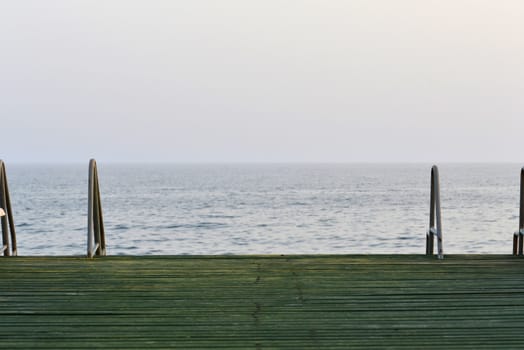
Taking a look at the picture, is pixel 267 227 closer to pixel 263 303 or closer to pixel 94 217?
pixel 94 217

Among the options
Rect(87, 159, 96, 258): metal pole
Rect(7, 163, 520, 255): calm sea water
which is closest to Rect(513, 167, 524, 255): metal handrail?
Rect(87, 159, 96, 258): metal pole

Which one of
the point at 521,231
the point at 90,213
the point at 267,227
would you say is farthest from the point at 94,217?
the point at 267,227

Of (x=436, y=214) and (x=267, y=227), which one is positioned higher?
(x=436, y=214)

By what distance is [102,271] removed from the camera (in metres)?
4.95

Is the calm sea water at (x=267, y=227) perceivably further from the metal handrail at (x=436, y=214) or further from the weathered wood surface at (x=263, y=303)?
the weathered wood surface at (x=263, y=303)

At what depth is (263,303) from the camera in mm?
3924

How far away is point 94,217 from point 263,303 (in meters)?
2.62

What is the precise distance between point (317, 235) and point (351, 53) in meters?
29.0

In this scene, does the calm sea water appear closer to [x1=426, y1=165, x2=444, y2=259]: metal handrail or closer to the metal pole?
[x1=426, y1=165, x2=444, y2=259]: metal handrail

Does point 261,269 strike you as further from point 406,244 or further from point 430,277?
point 406,244

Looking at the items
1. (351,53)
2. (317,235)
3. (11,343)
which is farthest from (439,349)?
(351,53)

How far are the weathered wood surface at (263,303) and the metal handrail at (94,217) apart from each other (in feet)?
0.80

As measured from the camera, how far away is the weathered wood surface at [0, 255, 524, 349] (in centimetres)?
326

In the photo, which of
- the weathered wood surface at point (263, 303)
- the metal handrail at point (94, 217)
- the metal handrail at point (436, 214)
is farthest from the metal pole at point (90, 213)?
the metal handrail at point (436, 214)
